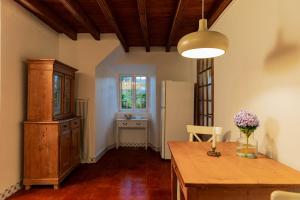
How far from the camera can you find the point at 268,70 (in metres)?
1.93

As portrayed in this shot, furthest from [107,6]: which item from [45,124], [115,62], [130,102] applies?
[130,102]

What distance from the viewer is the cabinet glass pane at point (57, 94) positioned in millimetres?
3271

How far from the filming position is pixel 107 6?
2891 millimetres

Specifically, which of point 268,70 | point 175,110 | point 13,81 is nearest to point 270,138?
point 268,70

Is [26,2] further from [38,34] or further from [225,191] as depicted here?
[225,191]

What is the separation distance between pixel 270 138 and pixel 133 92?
14.9 ft

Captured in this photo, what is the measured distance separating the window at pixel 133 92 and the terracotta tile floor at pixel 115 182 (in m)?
1.77

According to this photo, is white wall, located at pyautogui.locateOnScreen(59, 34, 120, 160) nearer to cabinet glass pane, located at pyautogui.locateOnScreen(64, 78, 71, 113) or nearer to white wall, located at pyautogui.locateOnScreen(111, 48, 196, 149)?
cabinet glass pane, located at pyautogui.locateOnScreen(64, 78, 71, 113)

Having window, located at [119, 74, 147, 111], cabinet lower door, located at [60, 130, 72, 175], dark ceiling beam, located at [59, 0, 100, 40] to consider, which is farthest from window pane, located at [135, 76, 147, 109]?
cabinet lower door, located at [60, 130, 72, 175]

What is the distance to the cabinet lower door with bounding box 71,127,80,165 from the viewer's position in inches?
150

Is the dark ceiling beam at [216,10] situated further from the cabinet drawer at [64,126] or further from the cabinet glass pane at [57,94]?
the cabinet drawer at [64,126]

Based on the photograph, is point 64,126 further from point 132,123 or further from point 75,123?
point 132,123

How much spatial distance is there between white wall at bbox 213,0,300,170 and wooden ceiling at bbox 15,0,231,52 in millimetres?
581

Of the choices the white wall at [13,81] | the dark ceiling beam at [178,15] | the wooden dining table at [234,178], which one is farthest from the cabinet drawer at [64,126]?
the dark ceiling beam at [178,15]
